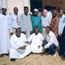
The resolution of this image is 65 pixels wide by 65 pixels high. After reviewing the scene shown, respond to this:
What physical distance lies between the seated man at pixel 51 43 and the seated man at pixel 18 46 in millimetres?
661

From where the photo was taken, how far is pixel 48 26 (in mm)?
7250

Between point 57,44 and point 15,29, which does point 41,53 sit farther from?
point 15,29

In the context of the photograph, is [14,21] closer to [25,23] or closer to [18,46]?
[25,23]

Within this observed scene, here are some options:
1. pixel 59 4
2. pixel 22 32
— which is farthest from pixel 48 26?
pixel 59 4

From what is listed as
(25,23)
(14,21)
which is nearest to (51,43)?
(25,23)

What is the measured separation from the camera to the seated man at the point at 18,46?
651 cm

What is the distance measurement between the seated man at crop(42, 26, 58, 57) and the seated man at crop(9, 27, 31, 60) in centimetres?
66

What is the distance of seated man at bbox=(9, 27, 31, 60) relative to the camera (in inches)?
256

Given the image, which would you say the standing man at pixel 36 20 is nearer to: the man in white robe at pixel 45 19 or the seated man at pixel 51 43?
the man in white robe at pixel 45 19

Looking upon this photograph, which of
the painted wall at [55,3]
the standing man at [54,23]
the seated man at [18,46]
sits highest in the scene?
the painted wall at [55,3]

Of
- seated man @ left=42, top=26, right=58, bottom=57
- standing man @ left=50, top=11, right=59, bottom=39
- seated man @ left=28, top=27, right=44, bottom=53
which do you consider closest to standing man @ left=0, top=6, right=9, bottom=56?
seated man @ left=28, top=27, right=44, bottom=53

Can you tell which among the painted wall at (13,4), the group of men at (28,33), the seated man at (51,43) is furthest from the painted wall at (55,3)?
the seated man at (51,43)

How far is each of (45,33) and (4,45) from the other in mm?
1699

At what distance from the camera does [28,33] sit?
7.21m
